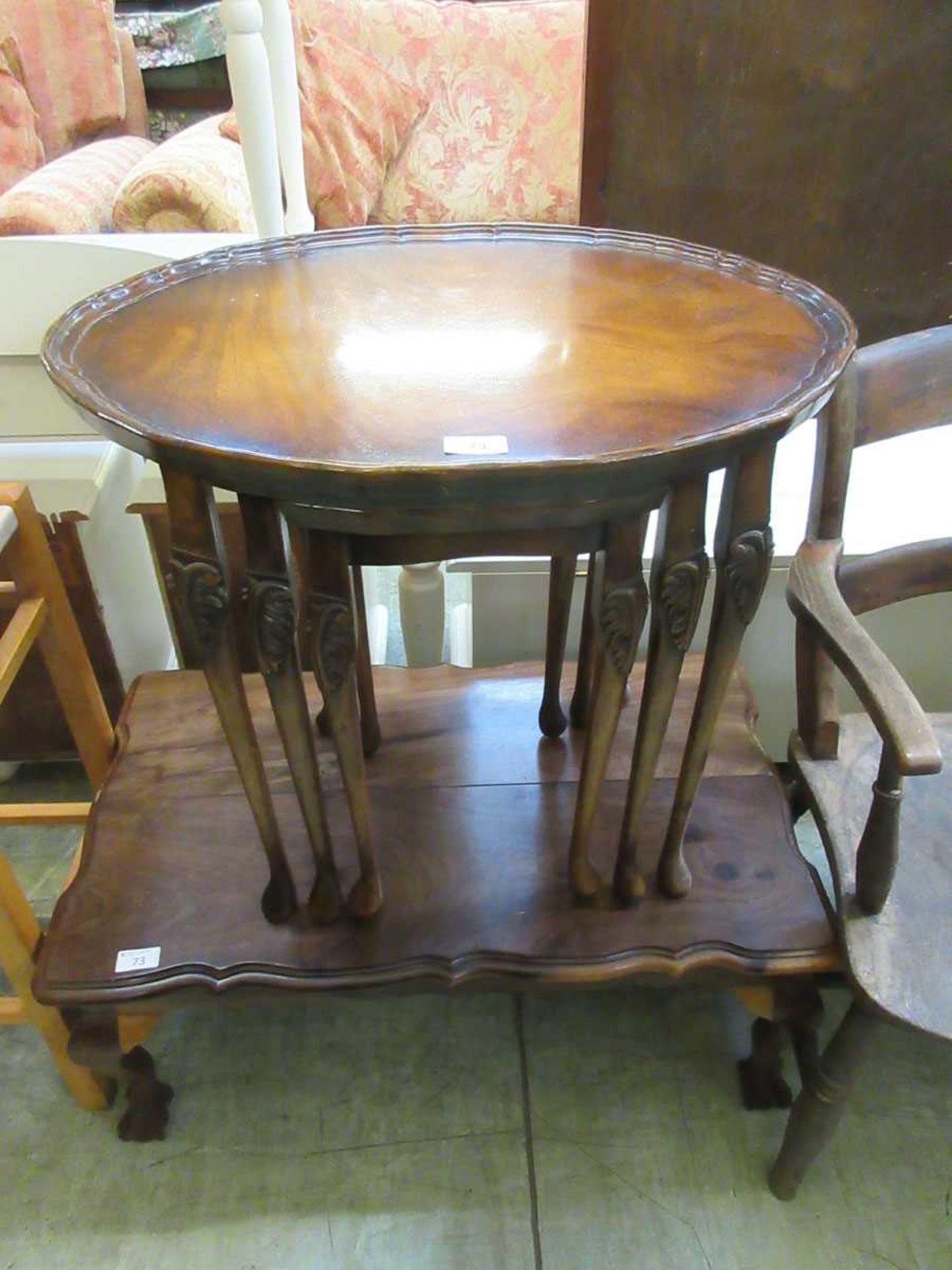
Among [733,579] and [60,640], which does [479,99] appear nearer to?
[60,640]

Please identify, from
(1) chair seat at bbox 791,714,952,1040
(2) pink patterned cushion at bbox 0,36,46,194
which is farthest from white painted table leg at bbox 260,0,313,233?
(2) pink patterned cushion at bbox 0,36,46,194

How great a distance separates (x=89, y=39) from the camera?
241cm

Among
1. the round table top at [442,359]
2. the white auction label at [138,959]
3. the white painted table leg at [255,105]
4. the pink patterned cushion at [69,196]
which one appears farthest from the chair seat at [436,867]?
the pink patterned cushion at [69,196]

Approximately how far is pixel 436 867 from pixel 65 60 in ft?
8.10

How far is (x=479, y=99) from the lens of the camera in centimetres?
237

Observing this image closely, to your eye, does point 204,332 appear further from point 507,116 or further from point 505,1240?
point 507,116

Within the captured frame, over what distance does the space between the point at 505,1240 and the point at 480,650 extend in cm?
77

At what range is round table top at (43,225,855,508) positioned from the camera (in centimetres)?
63

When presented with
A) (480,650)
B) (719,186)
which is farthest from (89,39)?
(480,650)

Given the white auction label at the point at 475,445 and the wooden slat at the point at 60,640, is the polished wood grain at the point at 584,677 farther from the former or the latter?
the wooden slat at the point at 60,640

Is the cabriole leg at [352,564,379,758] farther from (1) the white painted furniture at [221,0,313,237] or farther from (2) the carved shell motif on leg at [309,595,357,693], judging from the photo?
(1) the white painted furniture at [221,0,313,237]

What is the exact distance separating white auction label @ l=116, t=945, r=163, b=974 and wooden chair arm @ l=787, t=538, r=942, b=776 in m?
0.74

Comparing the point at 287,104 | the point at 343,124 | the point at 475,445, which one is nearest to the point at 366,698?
the point at 475,445

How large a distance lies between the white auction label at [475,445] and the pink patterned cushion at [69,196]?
1211 mm
